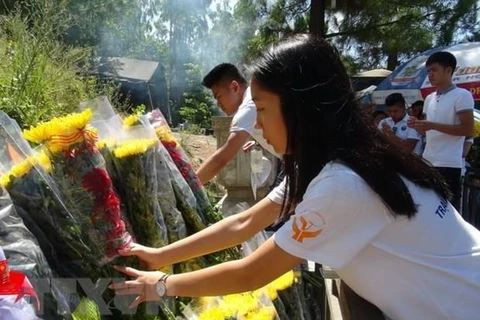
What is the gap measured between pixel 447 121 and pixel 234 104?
66.4 inches

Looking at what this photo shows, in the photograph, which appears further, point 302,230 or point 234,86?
point 234,86

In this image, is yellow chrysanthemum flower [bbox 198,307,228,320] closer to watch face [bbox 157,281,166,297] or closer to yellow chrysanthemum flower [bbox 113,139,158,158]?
watch face [bbox 157,281,166,297]

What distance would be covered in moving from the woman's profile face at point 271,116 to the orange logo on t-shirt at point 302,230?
21 centimetres

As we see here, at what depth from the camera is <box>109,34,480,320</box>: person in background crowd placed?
1.05 metres

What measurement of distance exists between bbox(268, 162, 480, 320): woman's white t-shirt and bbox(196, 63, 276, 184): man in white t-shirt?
152 centimetres

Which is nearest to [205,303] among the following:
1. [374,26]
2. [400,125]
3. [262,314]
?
[262,314]

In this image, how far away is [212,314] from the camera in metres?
1.49


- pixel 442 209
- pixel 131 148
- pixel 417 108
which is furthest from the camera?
pixel 417 108

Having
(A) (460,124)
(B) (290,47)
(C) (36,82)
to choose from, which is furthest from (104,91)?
(B) (290,47)

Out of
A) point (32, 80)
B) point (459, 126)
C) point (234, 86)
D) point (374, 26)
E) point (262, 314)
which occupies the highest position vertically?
point (374, 26)

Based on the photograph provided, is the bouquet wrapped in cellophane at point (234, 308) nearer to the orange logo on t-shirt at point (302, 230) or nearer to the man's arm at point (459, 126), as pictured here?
the orange logo on t-shirt at point (302, 230)

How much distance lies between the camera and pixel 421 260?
1.09m

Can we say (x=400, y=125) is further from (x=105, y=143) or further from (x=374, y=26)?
(x=374, y=26)

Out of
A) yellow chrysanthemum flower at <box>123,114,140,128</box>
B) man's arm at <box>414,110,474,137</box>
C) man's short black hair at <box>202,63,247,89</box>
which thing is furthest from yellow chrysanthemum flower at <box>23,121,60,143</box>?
man's arm at <box>414,110,474,137</box>
